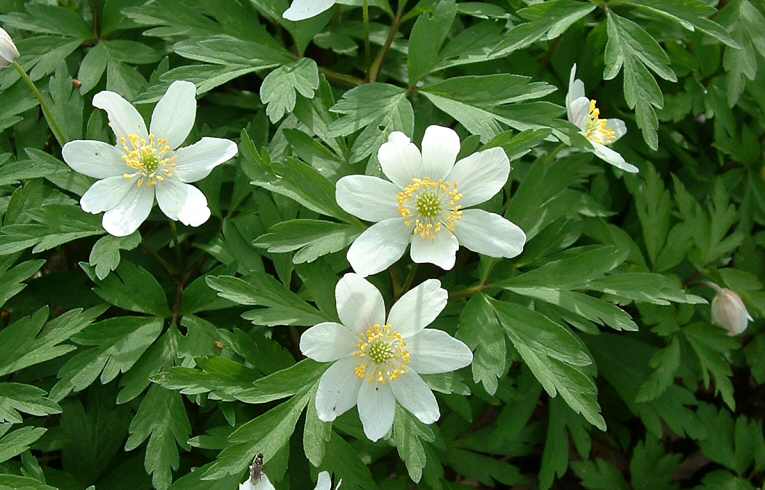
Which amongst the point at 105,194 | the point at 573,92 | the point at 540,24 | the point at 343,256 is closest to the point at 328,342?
the point at 343,256

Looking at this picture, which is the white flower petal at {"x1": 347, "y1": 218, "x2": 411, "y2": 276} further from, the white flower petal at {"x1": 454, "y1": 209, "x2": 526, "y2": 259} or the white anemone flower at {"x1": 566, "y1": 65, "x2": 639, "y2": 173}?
the white anemone flower at {"x1": 566, "y1": 65, "x2": 639, "y2": 173}

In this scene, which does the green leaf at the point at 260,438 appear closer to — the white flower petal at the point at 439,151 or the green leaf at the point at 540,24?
the white flower petal at the point at 439,151

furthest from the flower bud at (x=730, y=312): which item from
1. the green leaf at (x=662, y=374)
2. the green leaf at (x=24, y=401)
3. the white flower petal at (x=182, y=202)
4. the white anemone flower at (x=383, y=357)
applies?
the green leaf at (x=24, y=401)

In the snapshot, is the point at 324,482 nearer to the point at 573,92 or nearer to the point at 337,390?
the point at 337,390

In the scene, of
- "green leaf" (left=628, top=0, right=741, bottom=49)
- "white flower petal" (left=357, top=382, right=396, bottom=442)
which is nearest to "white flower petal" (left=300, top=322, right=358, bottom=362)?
"white flower petal" (left=357, top=382, right=396, bottom=442)

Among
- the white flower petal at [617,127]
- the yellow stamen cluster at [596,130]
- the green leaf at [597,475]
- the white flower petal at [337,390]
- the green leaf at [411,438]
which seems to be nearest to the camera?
the white flower petal at [337,390]

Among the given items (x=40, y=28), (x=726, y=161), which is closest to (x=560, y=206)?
(x=726, y=161)
